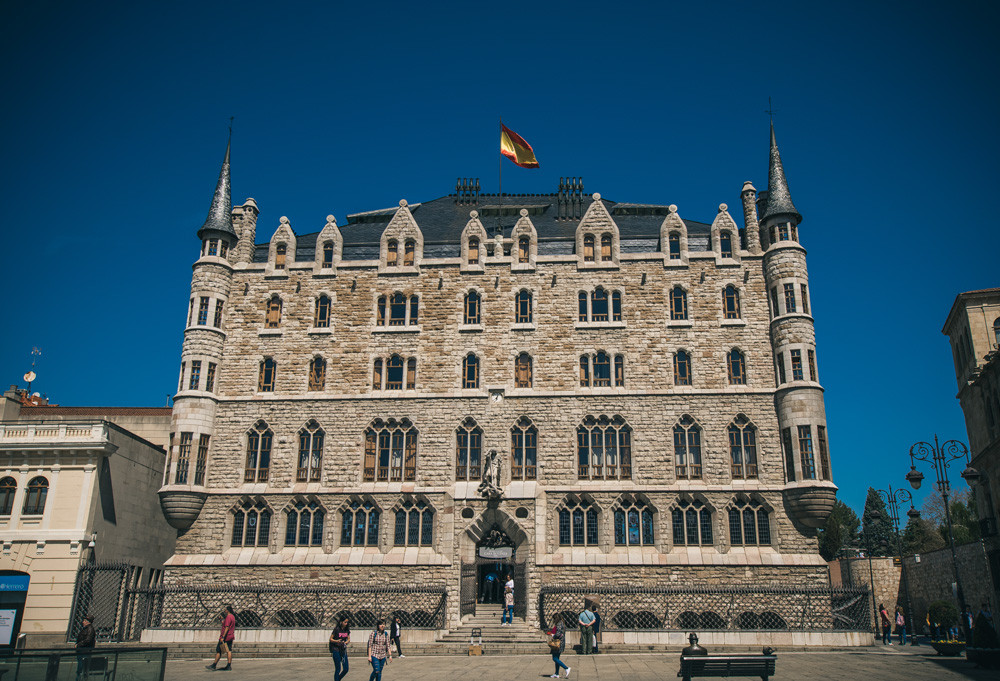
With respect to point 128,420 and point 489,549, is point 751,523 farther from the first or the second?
point 128,420

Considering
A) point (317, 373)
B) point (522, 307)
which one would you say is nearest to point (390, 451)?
point (317, 373)

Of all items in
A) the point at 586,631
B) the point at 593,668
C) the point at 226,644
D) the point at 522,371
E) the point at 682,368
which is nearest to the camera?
the point at 593,668

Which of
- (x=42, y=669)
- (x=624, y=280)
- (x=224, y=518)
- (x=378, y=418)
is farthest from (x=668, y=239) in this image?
(x=42, y=669)

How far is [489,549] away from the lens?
32.6 meters

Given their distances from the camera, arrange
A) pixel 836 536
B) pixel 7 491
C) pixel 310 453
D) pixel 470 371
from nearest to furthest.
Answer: pixel 7 491
pixel 310 453
pixel 470 371
pixel 836 536

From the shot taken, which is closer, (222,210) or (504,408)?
(504,408)

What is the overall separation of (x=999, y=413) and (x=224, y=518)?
31.9 m

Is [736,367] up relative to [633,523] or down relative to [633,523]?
up

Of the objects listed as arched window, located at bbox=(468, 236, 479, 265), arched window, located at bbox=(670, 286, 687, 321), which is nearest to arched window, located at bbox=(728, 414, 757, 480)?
arched window, located at bbox=(670, 286, 687, 321)

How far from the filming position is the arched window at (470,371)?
34.4m

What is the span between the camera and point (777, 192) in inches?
1399

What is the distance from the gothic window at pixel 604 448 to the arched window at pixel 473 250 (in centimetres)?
916

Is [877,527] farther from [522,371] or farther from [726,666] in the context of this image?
[726,666]

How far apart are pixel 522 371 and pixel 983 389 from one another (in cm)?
1944
